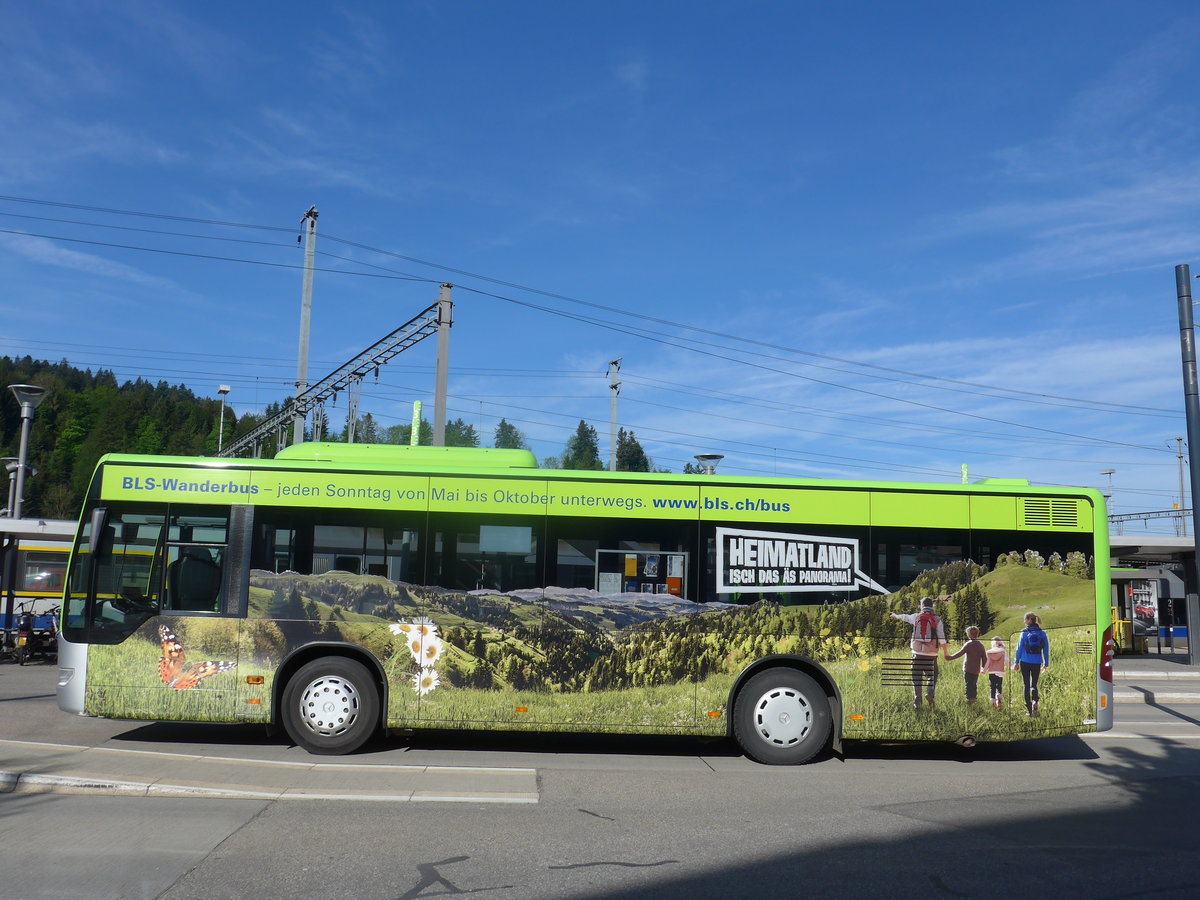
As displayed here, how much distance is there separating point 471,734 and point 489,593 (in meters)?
2.83

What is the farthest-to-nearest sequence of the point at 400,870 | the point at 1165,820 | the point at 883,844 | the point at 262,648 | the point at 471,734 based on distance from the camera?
the point at 471,734 < the point at 262,648 < the point at 1165,820 < the point at 883,844 < the point at 400,870

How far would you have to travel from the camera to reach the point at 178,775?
8898mm

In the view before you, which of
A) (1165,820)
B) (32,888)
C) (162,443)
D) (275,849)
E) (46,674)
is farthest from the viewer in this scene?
(162,443)

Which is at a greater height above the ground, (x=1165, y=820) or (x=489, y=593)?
(x=489, y=593)

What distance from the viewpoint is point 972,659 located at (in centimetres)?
1026

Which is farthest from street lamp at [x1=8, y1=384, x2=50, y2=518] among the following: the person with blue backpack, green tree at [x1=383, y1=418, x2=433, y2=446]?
green tree at [x1=383, y1=418, x2=433, y2=446]

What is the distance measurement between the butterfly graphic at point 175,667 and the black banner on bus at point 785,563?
5.52 m

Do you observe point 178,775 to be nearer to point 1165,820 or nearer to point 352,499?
point 352,499

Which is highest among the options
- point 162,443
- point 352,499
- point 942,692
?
point 162,443

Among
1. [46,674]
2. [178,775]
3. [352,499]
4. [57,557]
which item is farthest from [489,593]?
[57,557]

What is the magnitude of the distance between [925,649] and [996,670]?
78 cm

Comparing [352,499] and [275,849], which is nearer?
[275,849]

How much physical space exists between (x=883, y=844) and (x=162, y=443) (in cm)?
13485

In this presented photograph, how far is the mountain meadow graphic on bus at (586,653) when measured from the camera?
10.1 metres
